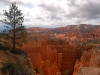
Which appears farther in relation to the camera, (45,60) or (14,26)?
(45,60)

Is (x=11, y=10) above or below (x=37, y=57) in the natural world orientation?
above

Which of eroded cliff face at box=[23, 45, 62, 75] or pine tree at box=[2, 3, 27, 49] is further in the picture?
eroded cliff face at box=[23, 45, 62, 75]

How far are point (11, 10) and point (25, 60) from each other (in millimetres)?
4085

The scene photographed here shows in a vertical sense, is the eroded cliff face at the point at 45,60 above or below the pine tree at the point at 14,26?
below

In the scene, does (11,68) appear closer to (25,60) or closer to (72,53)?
(25,60)

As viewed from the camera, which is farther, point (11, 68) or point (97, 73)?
point (97, 73)

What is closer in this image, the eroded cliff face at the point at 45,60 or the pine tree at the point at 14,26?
the pine tree at the point at 14,26

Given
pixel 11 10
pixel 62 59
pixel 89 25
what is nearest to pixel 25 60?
pixel 11 10

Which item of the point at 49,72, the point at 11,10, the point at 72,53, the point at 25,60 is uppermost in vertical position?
the point at 11,10

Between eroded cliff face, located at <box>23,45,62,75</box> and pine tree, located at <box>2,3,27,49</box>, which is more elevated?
pine tree, located at <box>2,3,27,49</box>

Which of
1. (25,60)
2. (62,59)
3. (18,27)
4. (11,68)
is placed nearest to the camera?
(11,68)

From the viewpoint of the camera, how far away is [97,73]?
15.7m

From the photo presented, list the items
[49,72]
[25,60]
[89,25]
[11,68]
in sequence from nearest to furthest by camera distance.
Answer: [11,68], [25,60], [49,72], [89,25]

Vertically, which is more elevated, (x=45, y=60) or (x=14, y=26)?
(x=14, y=26)
